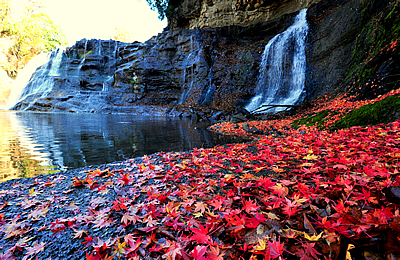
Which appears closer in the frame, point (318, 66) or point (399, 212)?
point (399, 212)

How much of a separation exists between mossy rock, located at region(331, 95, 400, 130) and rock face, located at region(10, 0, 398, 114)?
7602mm

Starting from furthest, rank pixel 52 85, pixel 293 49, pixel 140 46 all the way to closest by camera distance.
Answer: pixel 140 46
pixel 52 85
pixel 293 49

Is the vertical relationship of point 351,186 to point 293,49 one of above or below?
below

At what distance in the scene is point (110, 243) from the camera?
1460 millimetres

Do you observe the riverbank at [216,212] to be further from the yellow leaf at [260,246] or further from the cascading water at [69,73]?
the cascading water at [69,73]

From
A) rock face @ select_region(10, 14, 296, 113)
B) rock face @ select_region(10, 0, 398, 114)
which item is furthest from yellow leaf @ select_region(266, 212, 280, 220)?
rock face @ select_region(10, 14, 296, 113)

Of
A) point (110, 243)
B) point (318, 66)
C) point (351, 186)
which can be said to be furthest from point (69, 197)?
point (318, 66)

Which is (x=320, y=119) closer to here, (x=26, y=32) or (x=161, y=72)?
(x=161, y=72)

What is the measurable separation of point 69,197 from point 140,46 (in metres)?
28.1

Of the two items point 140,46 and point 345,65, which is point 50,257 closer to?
point 345,65

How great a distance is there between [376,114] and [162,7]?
32.4 metres

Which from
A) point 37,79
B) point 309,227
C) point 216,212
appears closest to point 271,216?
point 309,227

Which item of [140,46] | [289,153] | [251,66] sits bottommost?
[289,153]

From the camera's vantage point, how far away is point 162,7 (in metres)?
28.1
